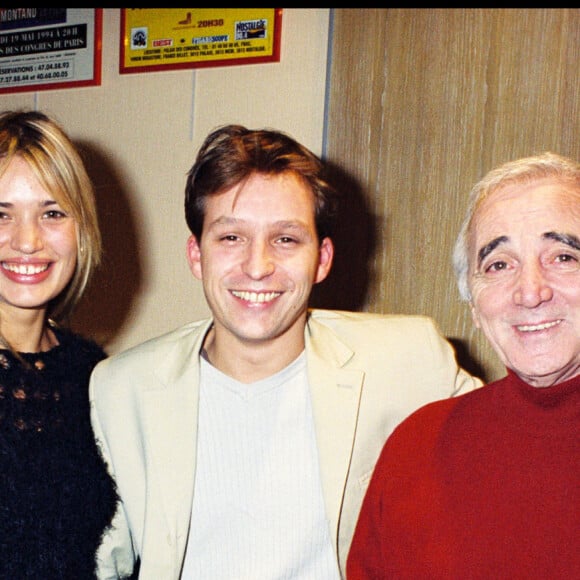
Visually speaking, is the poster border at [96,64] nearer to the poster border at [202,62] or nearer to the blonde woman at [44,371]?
the poster border at [202,62]

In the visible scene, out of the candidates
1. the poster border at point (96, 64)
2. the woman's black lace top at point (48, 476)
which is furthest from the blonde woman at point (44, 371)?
the poster border at point (96, 64)

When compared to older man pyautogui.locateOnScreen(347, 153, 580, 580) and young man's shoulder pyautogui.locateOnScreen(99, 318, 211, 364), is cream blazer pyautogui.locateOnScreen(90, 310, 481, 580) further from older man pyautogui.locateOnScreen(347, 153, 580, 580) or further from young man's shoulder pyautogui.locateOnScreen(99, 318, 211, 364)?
older man pyautogui.locateOnScreen(347, 153, 580, 580)

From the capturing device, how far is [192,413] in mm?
1956

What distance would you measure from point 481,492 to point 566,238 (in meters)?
0.53

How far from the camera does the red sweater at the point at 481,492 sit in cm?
141

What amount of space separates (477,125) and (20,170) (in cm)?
144

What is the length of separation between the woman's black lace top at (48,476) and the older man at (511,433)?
707 mm

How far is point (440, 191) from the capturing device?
2531mm

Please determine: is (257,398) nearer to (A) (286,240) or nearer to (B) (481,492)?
(A) (286,240)

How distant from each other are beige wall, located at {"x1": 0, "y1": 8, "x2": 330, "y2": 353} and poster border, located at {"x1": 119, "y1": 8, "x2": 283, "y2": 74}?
0.07 ft

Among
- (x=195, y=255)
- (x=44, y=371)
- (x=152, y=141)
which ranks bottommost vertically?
(x=44, y=371)

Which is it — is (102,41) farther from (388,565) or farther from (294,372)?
(388,565)

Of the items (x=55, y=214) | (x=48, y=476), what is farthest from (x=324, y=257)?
(x=48, y=476)

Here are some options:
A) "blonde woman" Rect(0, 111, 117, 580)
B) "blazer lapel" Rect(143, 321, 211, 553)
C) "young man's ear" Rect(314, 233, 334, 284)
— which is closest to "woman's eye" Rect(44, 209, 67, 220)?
"blonde woman" Rect(0, 111, 117, 580)
